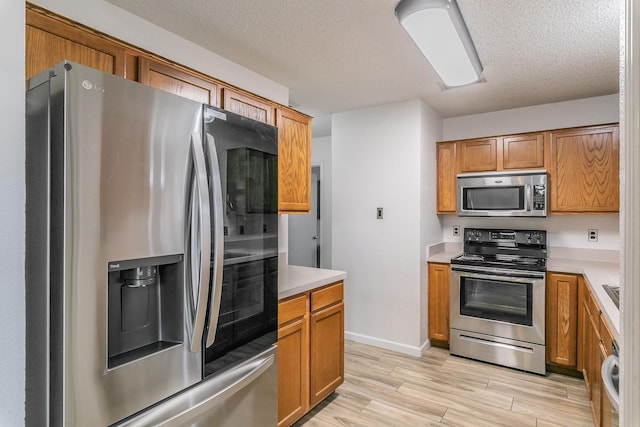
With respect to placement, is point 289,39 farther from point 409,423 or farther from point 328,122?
point 409,423

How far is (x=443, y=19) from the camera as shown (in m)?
1.83

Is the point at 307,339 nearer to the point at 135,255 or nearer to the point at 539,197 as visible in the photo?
the point at 135,255

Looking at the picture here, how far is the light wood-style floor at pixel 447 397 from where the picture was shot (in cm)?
237

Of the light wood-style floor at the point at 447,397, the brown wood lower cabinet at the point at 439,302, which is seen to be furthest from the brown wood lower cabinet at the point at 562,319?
the brown wood lower cabinet at the point at 439,302

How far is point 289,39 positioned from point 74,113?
1.55m

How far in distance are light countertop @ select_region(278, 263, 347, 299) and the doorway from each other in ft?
7.80

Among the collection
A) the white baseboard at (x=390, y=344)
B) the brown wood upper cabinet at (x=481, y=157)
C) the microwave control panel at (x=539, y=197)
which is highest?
the brown wood upper cabinet at (x=481, y=157)

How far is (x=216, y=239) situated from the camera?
1.35 m

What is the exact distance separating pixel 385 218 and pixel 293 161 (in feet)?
4.44

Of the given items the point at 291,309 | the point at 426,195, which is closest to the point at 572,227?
the point at 426,195

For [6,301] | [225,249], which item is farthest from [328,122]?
[6,301]

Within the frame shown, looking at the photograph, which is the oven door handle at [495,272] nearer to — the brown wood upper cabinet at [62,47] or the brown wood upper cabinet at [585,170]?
the brown wood upper cabinet at [585,170]

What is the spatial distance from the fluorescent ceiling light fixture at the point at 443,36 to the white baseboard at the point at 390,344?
242cm

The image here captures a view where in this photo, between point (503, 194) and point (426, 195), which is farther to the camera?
point (426, 195)
